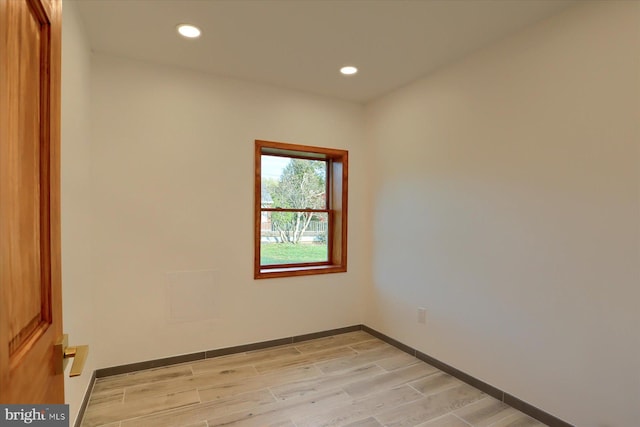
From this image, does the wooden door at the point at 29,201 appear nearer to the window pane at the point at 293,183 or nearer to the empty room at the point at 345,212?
the empty room at the point at 345,212

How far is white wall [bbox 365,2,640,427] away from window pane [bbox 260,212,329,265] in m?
1.10

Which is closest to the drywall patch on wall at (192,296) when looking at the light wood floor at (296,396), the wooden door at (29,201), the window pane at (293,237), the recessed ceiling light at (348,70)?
the light wood floor at (296,396)

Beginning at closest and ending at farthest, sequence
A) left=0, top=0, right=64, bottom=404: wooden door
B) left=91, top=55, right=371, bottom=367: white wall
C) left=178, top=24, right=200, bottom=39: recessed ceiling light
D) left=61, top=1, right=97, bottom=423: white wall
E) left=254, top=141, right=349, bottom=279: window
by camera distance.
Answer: left=0, top=0, right=64, bottom=404: wooden door
left=61, top=1, right=97, bottom=423: white wall
left=178, top=24, right=200, bottom=39: recessed ceiling light
left=91, top=55, right=371, bottom=367: white wall
left=254, top=141, right=349, bottom=279: window

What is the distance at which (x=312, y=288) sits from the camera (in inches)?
141

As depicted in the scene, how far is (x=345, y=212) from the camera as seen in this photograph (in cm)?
376

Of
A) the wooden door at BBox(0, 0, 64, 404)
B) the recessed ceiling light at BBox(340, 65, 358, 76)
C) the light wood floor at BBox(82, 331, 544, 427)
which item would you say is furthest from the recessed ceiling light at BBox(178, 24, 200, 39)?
the light wood floor at BBox(82, 331, 544, 427)

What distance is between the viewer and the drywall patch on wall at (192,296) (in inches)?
116

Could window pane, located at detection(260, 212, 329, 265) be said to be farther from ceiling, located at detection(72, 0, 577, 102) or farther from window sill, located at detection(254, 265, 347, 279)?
ceiling, located at detection(72, 0, 577, 102)

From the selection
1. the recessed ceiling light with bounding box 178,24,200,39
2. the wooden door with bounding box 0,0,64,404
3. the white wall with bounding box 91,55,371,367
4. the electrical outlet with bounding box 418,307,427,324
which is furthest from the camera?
the electrical outlet with bounding box 418,307,427,324

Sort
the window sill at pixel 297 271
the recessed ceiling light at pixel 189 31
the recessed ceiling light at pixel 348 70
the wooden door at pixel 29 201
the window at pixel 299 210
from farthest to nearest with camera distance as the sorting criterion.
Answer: the window at pixel 299 210
the window sill at pixel 297 271
the recessed ceiling light at pixel 348 70
the recessed ceiling light at pixel 189 31
the wooden door at pixel 29 201

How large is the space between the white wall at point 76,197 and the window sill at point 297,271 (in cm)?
142

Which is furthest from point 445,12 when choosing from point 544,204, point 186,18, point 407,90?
point 186,18

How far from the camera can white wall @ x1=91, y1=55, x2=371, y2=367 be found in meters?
2.70

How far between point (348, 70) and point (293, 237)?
180 cm
